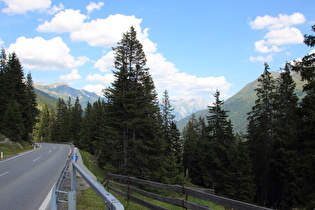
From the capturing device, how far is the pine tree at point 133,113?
78.5ft

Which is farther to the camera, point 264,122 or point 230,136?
point 230,136

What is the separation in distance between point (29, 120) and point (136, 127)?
33.6 metres

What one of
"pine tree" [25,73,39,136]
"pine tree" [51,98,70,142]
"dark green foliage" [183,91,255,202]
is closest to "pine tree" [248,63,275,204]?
"dark green foliage" [183,91,255,202]

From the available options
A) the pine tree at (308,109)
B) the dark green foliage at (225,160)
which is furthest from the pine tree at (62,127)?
the pine tree at (308,109)

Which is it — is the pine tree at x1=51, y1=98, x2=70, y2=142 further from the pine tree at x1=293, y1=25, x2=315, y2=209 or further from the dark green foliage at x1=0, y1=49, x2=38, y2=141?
the pine tree at x1=293, y1=25, x2=315, y2=209

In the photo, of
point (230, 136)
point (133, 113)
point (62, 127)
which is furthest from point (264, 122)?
point (62, 127)

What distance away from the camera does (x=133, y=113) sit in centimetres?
2464

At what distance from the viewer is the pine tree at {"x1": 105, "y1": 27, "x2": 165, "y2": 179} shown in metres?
23.9

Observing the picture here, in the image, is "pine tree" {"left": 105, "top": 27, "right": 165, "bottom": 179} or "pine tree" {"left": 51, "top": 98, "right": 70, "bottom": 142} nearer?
"pine tree" {"left": 105, "top": 27, "right": 165, "bottom": 179}

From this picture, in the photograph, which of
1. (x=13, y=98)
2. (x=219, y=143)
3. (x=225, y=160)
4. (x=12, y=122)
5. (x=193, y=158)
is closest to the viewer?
(x=219, y=143)

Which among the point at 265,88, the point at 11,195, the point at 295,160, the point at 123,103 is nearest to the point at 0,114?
the point at 123,103

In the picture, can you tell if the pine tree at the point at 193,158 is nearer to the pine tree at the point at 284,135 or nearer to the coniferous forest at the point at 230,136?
the coniferous forest at the point at 230,136

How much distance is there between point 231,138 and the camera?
114 feet

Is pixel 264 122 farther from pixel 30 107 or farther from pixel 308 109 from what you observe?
pixel 30 107
